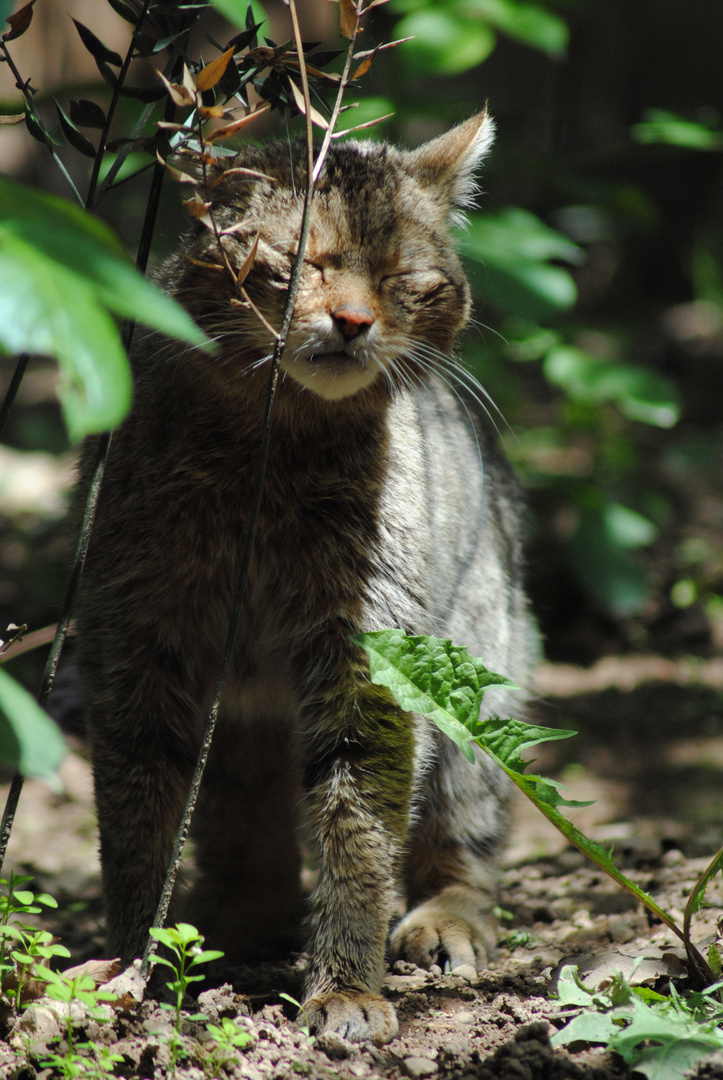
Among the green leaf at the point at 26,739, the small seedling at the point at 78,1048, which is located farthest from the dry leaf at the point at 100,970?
the green leaf at the point at 26,739

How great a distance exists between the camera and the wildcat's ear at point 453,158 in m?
3.09

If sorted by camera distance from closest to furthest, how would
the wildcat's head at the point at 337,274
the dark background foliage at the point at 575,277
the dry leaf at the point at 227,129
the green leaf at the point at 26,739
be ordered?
the green leaf at the point at 26,739 < the dry leaf at the point at 227,129 < the wildcat's head at the point at 337,274 < the dark background foliage at the point at 575,277

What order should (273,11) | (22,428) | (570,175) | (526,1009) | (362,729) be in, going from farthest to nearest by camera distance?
(273,11)
(22,428)
(570,175)
(362,729)
(526,1009)

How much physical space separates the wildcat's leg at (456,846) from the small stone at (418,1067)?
105 cm

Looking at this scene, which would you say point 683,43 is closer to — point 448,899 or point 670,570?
point 670,570

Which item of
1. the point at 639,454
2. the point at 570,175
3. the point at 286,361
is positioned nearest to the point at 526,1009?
the point at 286,361

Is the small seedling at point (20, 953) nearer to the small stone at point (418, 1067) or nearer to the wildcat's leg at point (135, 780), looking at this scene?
the wildcat's leg at point (135, 780)

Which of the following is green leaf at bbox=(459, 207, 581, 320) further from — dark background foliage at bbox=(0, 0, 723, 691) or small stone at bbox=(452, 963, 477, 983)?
small stone at bbox=(452, 963, 477, 983)

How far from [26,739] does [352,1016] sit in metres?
1.45

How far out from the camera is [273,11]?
7492 millimetres

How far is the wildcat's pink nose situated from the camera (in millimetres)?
2424

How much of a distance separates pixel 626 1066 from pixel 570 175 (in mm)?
4937

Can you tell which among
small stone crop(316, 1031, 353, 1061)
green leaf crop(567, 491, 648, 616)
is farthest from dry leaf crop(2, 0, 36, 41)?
green leaf crop(567, 491, 648, 616)

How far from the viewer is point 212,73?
2.01 meters
